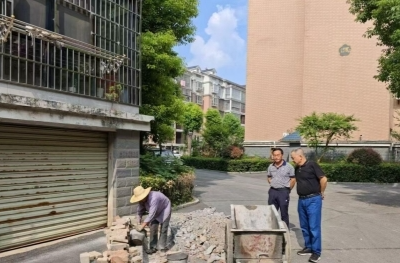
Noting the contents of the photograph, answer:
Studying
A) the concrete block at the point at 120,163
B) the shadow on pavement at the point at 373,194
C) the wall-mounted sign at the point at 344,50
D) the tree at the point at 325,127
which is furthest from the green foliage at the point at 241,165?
the concrete block at the point at 120,163

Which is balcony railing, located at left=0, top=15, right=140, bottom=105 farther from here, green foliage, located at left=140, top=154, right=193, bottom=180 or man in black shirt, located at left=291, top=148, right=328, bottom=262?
man in black shirt, located at left=291, top=148, right=328, bottom=262

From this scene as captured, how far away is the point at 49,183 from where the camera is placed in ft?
22.6

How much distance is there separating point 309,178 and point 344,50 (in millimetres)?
22276

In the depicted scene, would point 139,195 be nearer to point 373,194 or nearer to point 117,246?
point 117,246

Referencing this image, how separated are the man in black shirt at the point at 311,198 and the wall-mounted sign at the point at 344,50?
2198 centimetres

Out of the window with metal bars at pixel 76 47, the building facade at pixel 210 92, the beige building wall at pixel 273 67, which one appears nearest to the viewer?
the window with metal bars at pixel 76 47

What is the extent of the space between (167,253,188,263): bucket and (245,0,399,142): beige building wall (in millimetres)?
22100

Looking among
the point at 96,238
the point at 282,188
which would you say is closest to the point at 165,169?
the point at 96,238

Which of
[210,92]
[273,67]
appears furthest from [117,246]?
[210,92]

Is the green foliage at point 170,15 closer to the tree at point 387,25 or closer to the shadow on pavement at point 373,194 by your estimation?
the tree at point 387,25

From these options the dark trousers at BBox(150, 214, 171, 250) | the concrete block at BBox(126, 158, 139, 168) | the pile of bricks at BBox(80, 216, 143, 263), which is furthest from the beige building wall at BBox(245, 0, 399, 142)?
the pile of bricks at BBox(80, 216, 143, 263)

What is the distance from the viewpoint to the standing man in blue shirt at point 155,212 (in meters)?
6.12

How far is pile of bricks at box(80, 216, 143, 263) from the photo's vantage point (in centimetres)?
513

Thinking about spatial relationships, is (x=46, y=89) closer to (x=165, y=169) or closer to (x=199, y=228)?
(x=199, y=228)
